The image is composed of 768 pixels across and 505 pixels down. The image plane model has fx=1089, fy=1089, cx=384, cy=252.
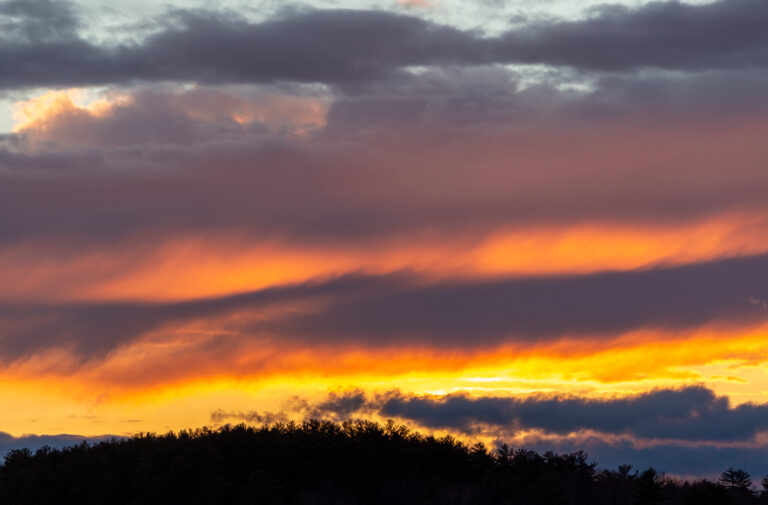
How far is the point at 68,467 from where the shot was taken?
196 feet

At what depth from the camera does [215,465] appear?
183 ft

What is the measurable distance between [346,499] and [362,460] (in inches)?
114

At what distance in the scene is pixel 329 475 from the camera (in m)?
55.8

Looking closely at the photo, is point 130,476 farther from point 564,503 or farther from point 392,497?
point 564,503

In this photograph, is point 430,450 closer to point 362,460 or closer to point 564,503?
point 362,460

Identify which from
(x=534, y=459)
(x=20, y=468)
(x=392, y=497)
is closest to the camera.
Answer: (x=392, y=497)

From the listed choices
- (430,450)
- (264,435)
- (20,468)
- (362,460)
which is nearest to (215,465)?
(264,435)

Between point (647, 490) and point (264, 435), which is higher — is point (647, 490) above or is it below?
below

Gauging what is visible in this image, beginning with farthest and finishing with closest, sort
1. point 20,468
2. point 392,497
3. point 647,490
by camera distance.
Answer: point 20,468 < point 392,497 < point 647,490

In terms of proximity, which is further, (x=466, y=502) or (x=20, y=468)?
(x=20, y=468)

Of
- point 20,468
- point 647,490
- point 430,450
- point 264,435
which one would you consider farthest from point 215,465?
point 647,490

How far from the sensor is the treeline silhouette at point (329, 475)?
5222 centimetres

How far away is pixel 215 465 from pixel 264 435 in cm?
367

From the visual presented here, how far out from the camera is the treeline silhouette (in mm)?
52219
